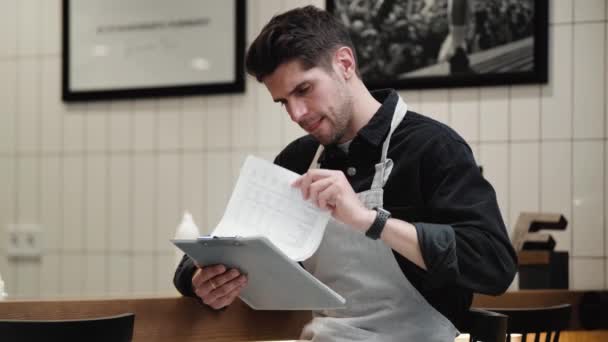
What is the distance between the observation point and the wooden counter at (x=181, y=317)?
6.67 feet

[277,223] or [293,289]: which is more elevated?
[277,223]

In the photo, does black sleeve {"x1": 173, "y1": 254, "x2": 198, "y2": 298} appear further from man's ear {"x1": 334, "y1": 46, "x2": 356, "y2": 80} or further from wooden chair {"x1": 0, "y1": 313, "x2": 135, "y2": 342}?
man's ear {"x1": 334, "y1": 46, "x2": 356, "y2": 80}

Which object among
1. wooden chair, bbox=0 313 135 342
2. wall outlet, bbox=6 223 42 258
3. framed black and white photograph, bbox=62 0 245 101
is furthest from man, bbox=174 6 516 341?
wall outlet, bbox=6 223 42 258

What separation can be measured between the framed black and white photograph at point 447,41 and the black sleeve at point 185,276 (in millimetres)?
1817

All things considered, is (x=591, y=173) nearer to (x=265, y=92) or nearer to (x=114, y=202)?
(x=265, y=92)

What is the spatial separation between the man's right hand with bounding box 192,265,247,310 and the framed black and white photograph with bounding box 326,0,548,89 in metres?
1.87

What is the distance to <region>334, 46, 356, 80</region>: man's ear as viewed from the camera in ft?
6.51

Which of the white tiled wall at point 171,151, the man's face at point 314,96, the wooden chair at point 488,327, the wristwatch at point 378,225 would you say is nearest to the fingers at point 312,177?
the wristwatch at point 378,225

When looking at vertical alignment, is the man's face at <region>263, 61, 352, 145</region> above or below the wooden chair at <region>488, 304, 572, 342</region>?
above

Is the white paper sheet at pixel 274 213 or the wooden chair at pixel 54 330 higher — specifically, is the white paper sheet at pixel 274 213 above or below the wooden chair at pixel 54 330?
above

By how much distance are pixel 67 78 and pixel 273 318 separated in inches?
94.3

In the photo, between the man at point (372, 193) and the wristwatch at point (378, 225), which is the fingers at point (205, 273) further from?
the wristwatch at point (378, 225)

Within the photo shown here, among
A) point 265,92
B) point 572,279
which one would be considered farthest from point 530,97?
point 265,92

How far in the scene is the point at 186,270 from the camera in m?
2.05
